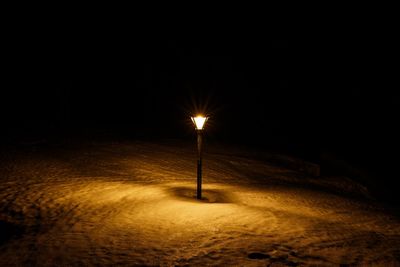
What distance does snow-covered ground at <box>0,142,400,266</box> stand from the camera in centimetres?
639

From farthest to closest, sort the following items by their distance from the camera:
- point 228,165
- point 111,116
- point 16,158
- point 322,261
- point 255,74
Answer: point 255,74 < point 111,116 < point 228,165 < point 16,158 < point 322,261

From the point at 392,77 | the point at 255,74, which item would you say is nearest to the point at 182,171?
the point at 255,74

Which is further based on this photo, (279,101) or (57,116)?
(279,101)

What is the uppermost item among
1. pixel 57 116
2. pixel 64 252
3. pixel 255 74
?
pixel 255 74

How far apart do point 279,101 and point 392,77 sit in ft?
57.6

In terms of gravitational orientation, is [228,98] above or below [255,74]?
below

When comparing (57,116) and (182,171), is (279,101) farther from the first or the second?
(182,171)

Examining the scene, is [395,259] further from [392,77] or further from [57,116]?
[392,77]

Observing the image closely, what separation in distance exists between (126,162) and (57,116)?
18.7 m

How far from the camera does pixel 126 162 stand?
16.5m

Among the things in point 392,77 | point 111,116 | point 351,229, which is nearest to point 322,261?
point 351,229

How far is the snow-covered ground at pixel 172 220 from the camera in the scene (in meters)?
6.39

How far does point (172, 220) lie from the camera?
328 inches

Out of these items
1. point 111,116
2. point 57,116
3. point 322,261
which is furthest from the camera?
point 111,116
